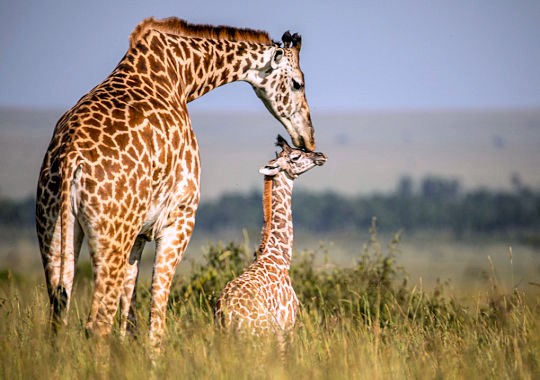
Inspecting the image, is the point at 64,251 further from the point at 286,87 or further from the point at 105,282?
the point at 286,87

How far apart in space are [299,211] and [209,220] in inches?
263

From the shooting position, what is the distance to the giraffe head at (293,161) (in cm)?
938

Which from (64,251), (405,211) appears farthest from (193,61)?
(405,211)

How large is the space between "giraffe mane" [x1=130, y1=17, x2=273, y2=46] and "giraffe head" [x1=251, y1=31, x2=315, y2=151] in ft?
0.69

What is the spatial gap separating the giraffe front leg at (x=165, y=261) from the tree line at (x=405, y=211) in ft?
194

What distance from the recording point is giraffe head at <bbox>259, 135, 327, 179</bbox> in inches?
369

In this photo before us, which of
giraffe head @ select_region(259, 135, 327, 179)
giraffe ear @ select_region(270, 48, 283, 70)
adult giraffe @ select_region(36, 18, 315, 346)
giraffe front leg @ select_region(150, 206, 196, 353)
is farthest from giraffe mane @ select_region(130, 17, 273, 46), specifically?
giraffe front leg @ select_region(150, 206, 196, 353)

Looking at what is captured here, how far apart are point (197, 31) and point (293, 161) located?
1.59 m

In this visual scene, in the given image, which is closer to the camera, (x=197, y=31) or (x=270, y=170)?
(x=197, y=31)

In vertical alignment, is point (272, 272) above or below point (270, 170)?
below

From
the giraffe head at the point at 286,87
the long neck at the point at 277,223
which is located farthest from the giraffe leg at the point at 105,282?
the giraffe head at the point at 286,87

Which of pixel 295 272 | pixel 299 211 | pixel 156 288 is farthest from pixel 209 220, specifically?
pixel 156 288

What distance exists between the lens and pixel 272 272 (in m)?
8.66

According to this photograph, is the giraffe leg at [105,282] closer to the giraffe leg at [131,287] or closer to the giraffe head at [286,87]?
the giraffe leg at [131,287]
